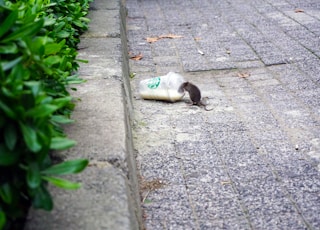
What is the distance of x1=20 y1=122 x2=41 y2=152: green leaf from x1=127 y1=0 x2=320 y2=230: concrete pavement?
3.26 feet

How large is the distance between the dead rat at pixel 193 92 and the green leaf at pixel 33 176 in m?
2.24

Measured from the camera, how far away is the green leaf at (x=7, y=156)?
1.49 metres

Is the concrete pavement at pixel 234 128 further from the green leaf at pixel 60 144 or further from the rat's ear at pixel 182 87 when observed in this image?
the green leaf at pixel 60 144

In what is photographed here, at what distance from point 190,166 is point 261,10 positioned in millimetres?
4195

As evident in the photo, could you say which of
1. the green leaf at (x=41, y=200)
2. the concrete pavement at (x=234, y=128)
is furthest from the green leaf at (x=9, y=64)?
the concrete pavement at (x=234, y=128)

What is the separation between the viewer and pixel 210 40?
17.7ft

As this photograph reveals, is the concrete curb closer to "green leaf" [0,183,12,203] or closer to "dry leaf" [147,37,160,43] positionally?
"green leaf" [0,183,12,203]

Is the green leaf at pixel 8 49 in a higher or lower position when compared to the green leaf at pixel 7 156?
higher

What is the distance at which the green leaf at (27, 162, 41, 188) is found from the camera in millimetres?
1484

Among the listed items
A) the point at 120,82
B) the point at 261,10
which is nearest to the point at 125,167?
the point at 120,82

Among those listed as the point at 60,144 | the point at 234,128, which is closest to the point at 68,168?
the point at 60,144

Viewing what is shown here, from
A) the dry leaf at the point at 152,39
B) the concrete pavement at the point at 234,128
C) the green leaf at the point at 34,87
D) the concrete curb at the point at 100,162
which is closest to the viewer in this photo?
Result: the green leaf at the point at 34,87

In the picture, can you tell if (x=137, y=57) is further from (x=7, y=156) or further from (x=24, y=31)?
(x=7, y=156)

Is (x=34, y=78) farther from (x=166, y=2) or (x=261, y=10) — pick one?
(x=166, y=2)
